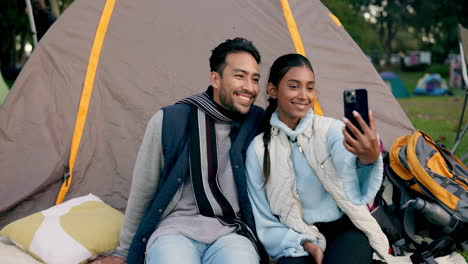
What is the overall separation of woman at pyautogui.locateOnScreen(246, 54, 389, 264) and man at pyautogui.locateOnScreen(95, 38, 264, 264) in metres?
0.09

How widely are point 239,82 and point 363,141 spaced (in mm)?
710

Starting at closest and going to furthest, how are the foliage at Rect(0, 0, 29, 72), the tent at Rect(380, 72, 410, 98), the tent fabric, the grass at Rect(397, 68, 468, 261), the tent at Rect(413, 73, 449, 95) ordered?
the tent fabric < the grass at Rect(397, 68, 468, 261) < the tent at Rect(380, 72, 410, 98) < the tent at Rect(413, 73, 449, 95) < the foliage at Rect(0, 0, 29, 72)

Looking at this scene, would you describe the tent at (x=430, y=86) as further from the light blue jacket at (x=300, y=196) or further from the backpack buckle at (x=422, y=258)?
the light blue jacket at (x=300, y=196)

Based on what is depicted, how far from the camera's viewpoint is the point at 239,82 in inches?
83.7

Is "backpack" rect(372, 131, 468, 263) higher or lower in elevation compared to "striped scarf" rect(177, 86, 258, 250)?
lower

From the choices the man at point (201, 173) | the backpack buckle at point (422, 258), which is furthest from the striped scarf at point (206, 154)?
the backpack buckle at point (422, 258)

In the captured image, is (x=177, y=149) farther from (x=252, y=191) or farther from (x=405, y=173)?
(x=405, y=173)

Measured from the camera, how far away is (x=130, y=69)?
3213 millimetres

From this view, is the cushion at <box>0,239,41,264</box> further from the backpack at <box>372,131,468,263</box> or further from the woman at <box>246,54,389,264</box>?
the backpack at <box>372,131,468,263</box>

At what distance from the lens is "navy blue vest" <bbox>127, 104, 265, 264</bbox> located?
202 centimetres

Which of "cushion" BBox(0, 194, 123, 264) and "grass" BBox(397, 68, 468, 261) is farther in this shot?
"grass" BBox(397, 68, 468, 261)

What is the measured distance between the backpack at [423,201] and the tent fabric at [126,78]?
469 millimetres

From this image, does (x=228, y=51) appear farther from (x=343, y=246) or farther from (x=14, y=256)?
(x=14, y=256)

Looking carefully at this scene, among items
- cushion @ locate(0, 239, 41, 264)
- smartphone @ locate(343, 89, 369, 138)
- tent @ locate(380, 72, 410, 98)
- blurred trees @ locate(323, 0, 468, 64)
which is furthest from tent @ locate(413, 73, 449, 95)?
cushion @ locate(0, 239, 41, 264)
